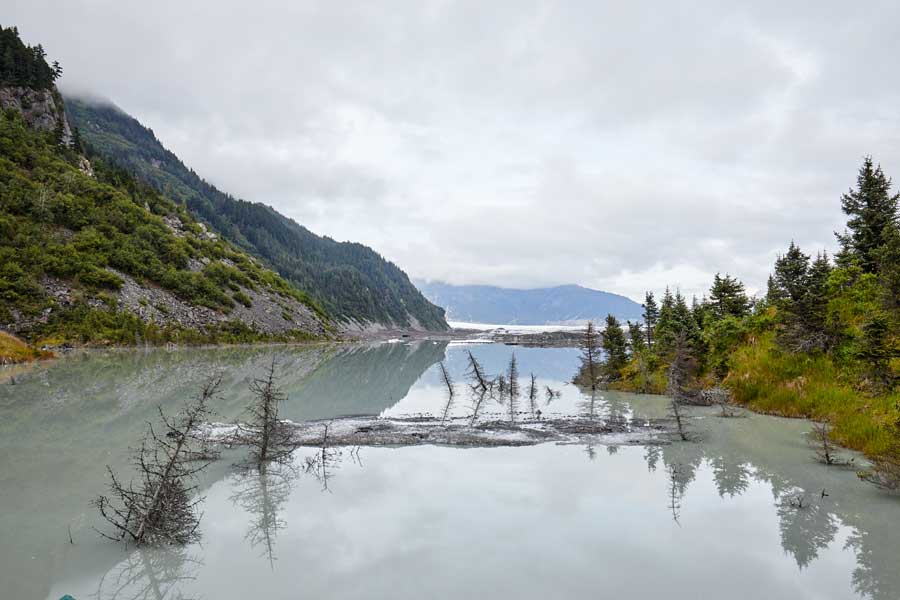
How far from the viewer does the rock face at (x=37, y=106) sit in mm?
106938

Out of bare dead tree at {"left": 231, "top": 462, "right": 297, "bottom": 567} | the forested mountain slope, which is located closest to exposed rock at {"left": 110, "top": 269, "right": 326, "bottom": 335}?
the forested mountain slope

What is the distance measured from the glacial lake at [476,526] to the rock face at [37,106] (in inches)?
4737

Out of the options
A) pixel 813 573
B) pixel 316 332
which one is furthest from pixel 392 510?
pixel 316 332

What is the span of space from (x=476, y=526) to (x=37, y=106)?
145817 mm

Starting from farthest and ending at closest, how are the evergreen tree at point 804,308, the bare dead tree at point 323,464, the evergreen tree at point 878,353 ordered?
the evergreen tree at point 804,308 → the evergreen tree at point 878,353 → the bare dead tree at point 323,464

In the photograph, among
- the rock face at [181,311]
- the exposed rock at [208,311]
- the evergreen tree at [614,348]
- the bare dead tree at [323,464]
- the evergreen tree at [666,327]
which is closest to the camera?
the bare dead tree at [323,464]

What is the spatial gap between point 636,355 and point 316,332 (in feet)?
296

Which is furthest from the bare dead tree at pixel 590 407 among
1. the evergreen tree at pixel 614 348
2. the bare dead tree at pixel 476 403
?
the evergreen tree at pixel 614 348

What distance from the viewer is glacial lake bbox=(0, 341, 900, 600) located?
29.3 feet

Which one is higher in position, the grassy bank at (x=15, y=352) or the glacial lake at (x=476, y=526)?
the grassy bank at (x=15, y=352)

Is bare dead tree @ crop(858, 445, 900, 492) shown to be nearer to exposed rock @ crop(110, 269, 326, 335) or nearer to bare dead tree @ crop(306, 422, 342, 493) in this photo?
bare dead tree @ crop(306, 422, 342, 493)

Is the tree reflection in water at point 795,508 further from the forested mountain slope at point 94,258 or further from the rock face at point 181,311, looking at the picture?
the rock face at point 181,311

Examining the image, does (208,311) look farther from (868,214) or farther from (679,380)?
(868,214)

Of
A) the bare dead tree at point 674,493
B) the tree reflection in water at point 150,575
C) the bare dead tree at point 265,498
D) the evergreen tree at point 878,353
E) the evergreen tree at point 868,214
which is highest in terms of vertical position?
the evergreen tree at point 868,214
